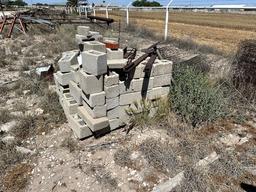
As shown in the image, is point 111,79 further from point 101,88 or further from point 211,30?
point 211,30

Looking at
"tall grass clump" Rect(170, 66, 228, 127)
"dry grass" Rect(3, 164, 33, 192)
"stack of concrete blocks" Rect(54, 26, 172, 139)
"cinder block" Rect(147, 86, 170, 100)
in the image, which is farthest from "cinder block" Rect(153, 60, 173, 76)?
"dry grass" Rect(3, 164, 33, 192)

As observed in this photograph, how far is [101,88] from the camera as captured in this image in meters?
3.99

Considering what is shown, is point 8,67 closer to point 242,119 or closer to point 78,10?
point 242,119

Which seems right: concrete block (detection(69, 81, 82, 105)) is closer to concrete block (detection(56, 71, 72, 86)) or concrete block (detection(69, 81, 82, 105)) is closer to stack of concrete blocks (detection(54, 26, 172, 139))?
stack of concrete blocks (detection(54, 26, 172, 139))

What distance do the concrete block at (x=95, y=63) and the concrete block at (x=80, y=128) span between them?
0.83m

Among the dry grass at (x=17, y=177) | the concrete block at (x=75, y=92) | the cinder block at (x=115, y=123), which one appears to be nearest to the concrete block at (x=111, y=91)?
the cinder block at (x=115, y=123)

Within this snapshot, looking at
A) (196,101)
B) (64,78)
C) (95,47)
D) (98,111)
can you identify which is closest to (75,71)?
(64,78)

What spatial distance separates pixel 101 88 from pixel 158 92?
1185mm

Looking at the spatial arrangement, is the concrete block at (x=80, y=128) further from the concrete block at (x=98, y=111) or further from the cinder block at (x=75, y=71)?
the cinder block at (x=75, y=71)

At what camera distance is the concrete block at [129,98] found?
4.34 m

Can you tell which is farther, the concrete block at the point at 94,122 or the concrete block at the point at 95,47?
the concrete block at the point at 95,47

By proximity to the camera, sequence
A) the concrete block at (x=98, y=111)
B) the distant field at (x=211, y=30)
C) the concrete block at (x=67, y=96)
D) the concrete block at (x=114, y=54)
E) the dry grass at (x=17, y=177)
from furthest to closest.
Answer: the distant field at (x=211, y=30)
the concrete block at (x=67, y=96)
the concrete block at (x=114, y=54)
the concrete block at (x=98, y=111)
the dry grass at (x=17, y=177)

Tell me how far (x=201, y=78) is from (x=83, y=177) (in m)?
2.90

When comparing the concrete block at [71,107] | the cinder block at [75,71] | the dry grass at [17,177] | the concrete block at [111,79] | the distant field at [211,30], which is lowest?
the distant field at [211,30]
